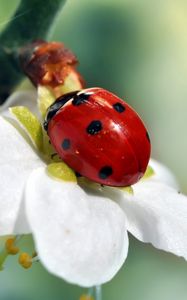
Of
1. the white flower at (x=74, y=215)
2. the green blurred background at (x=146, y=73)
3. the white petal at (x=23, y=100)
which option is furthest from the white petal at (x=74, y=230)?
the green blurred background at (x=146, y=73)

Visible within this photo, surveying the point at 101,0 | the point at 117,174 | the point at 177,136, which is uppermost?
the point at 117,174

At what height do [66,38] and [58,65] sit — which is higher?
[58,65]

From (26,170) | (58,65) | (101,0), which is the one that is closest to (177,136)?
(101,0)

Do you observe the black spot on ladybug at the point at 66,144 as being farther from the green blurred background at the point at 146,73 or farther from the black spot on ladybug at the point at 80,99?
the green blurred background at the point at 146,73

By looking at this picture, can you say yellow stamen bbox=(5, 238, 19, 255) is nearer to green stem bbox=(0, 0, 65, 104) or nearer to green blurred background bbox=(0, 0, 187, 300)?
green stem bbox=(0, 0, 65, 104)

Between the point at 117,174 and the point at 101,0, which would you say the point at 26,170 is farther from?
the point at 101,0

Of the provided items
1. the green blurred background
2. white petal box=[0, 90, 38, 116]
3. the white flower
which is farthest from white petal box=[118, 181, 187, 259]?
the green blurred background
